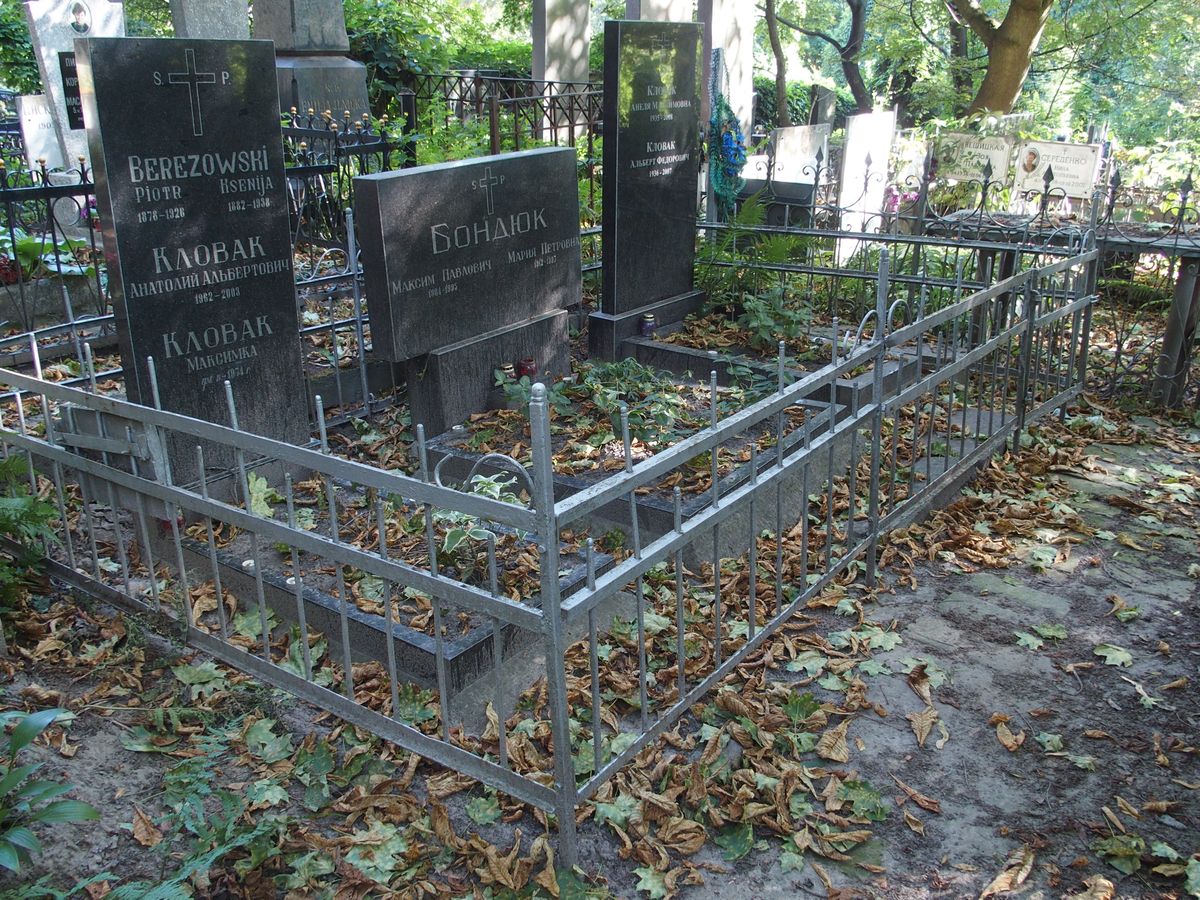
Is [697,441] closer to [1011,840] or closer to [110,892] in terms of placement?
[1011,840]

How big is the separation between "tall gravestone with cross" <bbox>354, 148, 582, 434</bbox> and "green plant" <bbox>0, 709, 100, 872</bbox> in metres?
3.20

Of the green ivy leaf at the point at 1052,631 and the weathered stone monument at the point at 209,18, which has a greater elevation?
the weathered stone monument at the point at 209,18

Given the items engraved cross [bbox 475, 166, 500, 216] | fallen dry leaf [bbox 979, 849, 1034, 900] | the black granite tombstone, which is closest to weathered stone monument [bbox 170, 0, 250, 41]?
the black granite tombstone

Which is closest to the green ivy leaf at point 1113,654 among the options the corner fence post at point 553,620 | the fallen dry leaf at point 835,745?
the fallen dry leaf at point 835,745

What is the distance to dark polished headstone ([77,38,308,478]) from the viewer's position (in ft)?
14.9

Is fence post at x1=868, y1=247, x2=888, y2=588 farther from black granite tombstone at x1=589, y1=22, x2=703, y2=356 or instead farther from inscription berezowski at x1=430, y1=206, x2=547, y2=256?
black granite tombstone at x1=589, y1=22, x2=703, y2=356

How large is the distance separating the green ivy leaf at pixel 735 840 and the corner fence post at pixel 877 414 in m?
1.83

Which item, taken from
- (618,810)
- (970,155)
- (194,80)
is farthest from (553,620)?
(970,155)

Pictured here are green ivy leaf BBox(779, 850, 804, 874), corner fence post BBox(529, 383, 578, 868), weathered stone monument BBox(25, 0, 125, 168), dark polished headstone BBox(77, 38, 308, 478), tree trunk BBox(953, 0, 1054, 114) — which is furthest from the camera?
tree trunk BBox(953, 0, 1054, 114)

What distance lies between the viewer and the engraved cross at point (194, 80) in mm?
4688

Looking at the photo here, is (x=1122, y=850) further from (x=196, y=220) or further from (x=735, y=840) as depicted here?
(x=196, y=220)

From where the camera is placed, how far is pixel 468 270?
616 centimetres

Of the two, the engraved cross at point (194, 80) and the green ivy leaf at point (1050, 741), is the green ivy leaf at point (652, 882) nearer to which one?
the green ivy leaf at point (1050, 741)

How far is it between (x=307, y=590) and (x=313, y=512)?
976 mm
